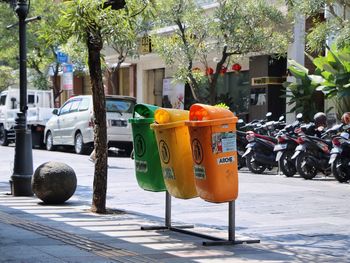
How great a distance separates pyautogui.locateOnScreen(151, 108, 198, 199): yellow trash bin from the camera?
28.0 ft

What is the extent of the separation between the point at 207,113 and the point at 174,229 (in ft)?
6.25

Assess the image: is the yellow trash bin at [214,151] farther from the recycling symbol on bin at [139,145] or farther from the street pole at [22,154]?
the street pole at [22,154]

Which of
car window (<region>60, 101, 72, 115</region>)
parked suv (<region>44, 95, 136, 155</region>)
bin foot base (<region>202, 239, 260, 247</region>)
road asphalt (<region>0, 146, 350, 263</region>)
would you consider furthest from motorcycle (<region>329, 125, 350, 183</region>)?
car window (<region>60, 101, 72, 115</region>)

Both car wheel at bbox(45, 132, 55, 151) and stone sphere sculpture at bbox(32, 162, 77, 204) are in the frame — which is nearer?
stone sphere sculpture at bbox(32, 162, 77, 204)

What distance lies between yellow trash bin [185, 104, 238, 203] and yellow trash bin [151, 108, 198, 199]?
517 millimetres

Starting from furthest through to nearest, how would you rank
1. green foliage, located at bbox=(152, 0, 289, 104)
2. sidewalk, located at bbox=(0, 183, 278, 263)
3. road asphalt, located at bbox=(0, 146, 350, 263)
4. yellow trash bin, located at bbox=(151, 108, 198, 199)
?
green foliage, located at bbox=(152, 0, 289, 104), yellow trash bin, located at bbox=(151, 108, 198, 199), road asphalt, located at bbox=(0, 146, 350, 263), sidewalk, located at bbox=(0, 183, 278, 263)

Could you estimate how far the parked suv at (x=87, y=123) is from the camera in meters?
23.3

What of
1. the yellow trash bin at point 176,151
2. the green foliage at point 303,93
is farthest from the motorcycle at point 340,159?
the yellow trash bin at point 176,151

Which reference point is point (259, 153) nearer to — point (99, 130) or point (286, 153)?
point (286, 153)

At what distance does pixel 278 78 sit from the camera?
26.5 m

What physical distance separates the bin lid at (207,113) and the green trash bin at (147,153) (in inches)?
48.1

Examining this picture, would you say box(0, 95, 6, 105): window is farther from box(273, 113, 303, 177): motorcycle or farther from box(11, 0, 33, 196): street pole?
box(11, 0, 33, 196): street pole

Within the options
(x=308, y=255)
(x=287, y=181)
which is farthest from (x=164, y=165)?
(x=287, y=181)

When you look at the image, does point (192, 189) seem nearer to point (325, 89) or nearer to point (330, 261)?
point (330, 261)
